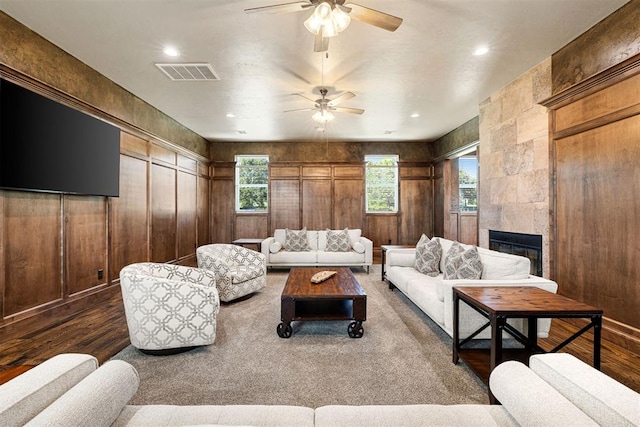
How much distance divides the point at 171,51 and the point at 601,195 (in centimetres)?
457

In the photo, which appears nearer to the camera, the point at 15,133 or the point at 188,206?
the point at 15,133

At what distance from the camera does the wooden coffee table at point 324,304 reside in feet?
9.64

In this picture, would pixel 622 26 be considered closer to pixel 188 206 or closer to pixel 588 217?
pixel 588 217

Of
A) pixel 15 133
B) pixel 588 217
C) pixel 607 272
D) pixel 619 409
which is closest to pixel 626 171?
pixel 588 217

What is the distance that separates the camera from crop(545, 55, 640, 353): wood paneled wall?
2631 millimetres

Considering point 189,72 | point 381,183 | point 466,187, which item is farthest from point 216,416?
point 466,187

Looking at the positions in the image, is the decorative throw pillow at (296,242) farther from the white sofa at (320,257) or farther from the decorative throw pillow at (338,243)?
the decorative throw pillow at (338,243)

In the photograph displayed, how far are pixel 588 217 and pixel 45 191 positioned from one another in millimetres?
5477

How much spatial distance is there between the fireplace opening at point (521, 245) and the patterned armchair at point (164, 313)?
377 cm

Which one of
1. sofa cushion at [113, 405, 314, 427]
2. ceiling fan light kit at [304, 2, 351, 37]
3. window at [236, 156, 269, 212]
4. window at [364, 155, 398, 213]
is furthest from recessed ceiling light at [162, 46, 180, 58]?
window at [364, 155, 398, 213]

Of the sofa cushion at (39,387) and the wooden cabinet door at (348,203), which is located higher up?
the wooden cabinet door at (348,203)

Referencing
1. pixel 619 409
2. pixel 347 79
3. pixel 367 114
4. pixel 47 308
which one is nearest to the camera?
pixel 619 409

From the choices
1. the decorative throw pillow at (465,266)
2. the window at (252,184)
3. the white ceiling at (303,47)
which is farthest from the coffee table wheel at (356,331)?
the window at (252,184)

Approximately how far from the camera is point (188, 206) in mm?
6582
